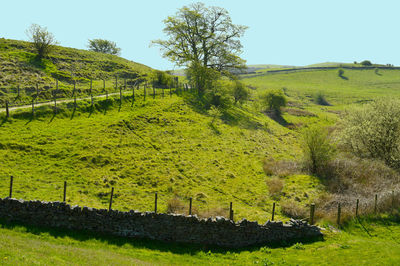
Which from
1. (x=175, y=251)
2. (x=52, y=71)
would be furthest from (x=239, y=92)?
(x=175, y=251)

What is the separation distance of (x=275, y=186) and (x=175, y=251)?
16697 millimetres

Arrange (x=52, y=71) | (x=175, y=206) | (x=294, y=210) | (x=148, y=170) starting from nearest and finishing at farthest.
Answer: (x=175, y=206)
(x=294, y=210)
(x=148, y=170)
(x=52, y=71)

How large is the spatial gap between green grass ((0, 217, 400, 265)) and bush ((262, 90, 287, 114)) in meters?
58.0

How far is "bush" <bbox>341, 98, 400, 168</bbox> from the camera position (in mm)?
35844

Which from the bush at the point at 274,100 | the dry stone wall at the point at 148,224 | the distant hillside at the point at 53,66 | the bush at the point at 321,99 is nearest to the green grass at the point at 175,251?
the dry stone wall at the point at 148,224

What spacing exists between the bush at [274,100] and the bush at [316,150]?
41272mm

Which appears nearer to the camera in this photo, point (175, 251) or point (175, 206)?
point (175, 251)

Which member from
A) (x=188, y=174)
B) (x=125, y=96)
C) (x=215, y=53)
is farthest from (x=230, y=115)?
(x=188, y=174)

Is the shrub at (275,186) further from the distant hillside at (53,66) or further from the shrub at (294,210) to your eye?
the distant hillside at (53,66)

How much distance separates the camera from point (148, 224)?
1788 centimetres

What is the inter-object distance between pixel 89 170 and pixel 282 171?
22309 millimetres

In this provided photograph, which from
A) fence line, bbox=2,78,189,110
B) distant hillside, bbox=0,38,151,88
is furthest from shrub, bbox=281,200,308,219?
distant hillside, bbox=0,38,151,88

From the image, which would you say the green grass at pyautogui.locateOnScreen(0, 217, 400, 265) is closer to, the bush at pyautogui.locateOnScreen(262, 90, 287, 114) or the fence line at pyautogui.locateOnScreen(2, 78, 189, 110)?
the fence line at pyautogui.locateOnScreen(2, 78, 189, 110)

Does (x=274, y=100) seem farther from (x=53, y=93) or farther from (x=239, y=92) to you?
(x=53, y=93)
